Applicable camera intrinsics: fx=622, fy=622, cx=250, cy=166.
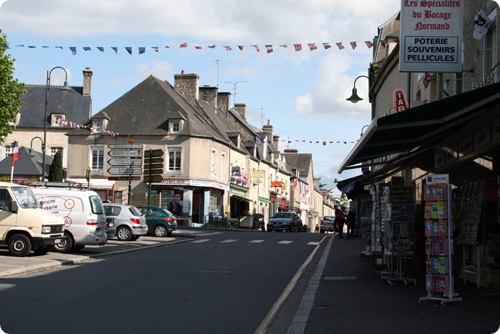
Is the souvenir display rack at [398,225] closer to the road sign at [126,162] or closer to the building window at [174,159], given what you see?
the road sign at [126,162]

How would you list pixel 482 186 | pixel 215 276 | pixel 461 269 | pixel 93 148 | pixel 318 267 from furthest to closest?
pixel 93 148
pixel 318 267
pixel 215 276
pixel 461 269
pixel 482 186

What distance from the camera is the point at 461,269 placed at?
13.0 meters

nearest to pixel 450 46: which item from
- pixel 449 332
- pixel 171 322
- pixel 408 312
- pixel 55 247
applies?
pixel 408 312

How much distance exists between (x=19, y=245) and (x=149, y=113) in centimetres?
3580

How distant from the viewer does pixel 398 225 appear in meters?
13.2

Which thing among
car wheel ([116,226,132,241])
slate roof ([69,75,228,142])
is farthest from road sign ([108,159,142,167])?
slate roof ([69,75,228,142])

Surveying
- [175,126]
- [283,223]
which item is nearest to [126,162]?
[283,223]

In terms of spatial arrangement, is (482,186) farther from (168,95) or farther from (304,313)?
(168,95)

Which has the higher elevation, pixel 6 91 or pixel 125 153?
pixel 6 91

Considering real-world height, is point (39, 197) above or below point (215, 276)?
above

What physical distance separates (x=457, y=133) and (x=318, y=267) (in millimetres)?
7529

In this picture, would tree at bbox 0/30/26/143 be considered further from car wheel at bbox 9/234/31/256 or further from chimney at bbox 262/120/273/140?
chimney at bbox 262/120/273/140

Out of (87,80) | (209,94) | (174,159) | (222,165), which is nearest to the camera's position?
(174,159)

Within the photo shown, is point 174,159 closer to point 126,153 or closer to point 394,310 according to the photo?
point 126,153
